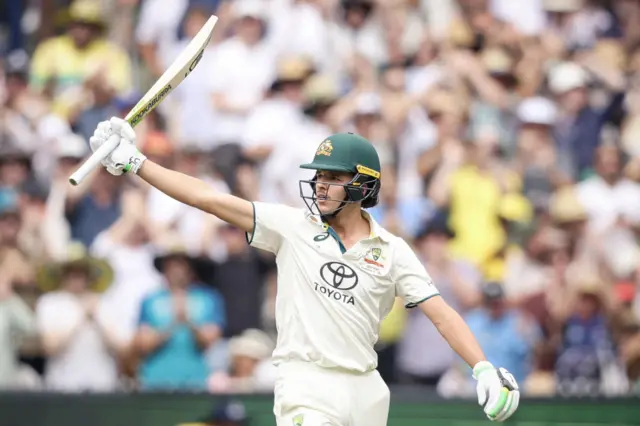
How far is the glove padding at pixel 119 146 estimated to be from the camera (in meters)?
7.82

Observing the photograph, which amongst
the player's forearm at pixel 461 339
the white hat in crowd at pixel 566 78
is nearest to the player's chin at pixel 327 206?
the player's forearm at pixel 461 339

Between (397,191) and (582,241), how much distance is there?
187 cm

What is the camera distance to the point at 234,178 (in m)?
14.0

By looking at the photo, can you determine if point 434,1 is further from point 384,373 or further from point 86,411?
point 86,411

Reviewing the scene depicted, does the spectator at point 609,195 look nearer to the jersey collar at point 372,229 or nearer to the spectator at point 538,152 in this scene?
the spectator at point 538,152

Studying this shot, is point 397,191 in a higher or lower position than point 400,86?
lower

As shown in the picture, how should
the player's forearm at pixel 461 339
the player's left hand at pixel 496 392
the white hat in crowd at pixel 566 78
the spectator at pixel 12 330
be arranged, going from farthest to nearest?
the white hat in crowd at pixel 566 78
the spectator at pixel 12 330
the player's forearm at pixel 461 339
the player's left hand at pixel 496 392

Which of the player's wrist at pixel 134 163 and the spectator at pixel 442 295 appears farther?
the spectator at pixel 442 295

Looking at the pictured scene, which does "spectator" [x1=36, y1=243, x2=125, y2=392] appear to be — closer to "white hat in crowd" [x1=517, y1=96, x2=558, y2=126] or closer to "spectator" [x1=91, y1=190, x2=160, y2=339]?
"spectator" [x1=91, y1=190, x2=160, y2=339]

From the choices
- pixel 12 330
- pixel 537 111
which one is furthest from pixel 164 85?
pixel 537 111

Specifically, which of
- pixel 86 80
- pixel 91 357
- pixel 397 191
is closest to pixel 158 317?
pixel 91 357

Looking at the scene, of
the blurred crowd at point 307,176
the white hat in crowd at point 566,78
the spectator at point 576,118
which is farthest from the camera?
the white hat in crowd at point 566,78

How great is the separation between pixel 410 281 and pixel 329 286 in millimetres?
511

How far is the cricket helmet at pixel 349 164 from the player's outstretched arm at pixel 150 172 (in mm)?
540
